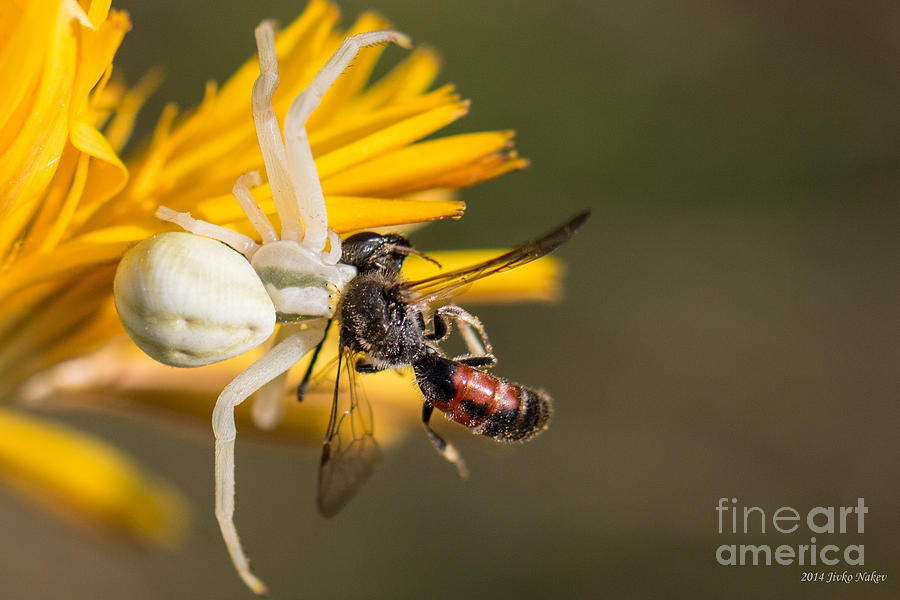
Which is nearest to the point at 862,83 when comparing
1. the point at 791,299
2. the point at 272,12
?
the point at 791,299

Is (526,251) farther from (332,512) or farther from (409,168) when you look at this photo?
(332,512)

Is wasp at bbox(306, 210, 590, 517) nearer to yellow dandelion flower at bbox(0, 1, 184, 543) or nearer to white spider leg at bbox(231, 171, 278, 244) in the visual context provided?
white spider leg at bbox(231, 171, 278, 244)

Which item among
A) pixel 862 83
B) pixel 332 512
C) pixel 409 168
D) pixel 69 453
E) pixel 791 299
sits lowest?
pixel 332 512

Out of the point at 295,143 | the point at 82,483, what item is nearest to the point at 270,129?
the point at 295,143

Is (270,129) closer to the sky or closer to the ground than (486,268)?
closer to the sky

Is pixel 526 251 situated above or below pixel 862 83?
below

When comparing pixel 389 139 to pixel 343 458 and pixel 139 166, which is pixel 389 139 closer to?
pixel 139 166
